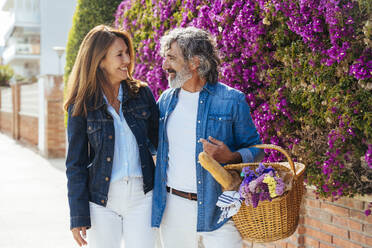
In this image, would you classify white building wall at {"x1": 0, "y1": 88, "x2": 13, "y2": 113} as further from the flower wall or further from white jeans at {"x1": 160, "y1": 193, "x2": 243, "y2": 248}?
white jeans at {"x1": 160, "y1": 193, "x2": 243, "y2": 248}

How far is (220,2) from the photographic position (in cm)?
392

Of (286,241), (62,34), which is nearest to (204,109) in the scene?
(286,241)

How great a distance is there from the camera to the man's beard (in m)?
2.66

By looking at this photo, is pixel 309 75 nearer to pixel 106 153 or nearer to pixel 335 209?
pixel 335 209

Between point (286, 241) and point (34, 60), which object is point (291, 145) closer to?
point (286, 241)

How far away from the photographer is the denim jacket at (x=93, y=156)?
2.69 meters

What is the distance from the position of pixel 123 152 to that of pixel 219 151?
661 mm

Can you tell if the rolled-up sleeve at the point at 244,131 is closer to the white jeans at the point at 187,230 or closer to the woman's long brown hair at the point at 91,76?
the white jeans at the point at 187,230

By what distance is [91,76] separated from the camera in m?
2.80

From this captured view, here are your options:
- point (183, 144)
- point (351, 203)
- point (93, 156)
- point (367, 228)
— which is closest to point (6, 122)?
point (93, 156)

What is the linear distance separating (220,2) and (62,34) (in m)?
26.8

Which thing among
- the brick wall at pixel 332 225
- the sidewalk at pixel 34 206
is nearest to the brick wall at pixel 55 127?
the sidewalk at pixel 34 206

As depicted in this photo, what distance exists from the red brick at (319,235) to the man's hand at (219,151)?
Result: 1150 millimetres

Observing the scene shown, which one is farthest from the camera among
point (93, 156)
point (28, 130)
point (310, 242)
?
point (28, 130)
